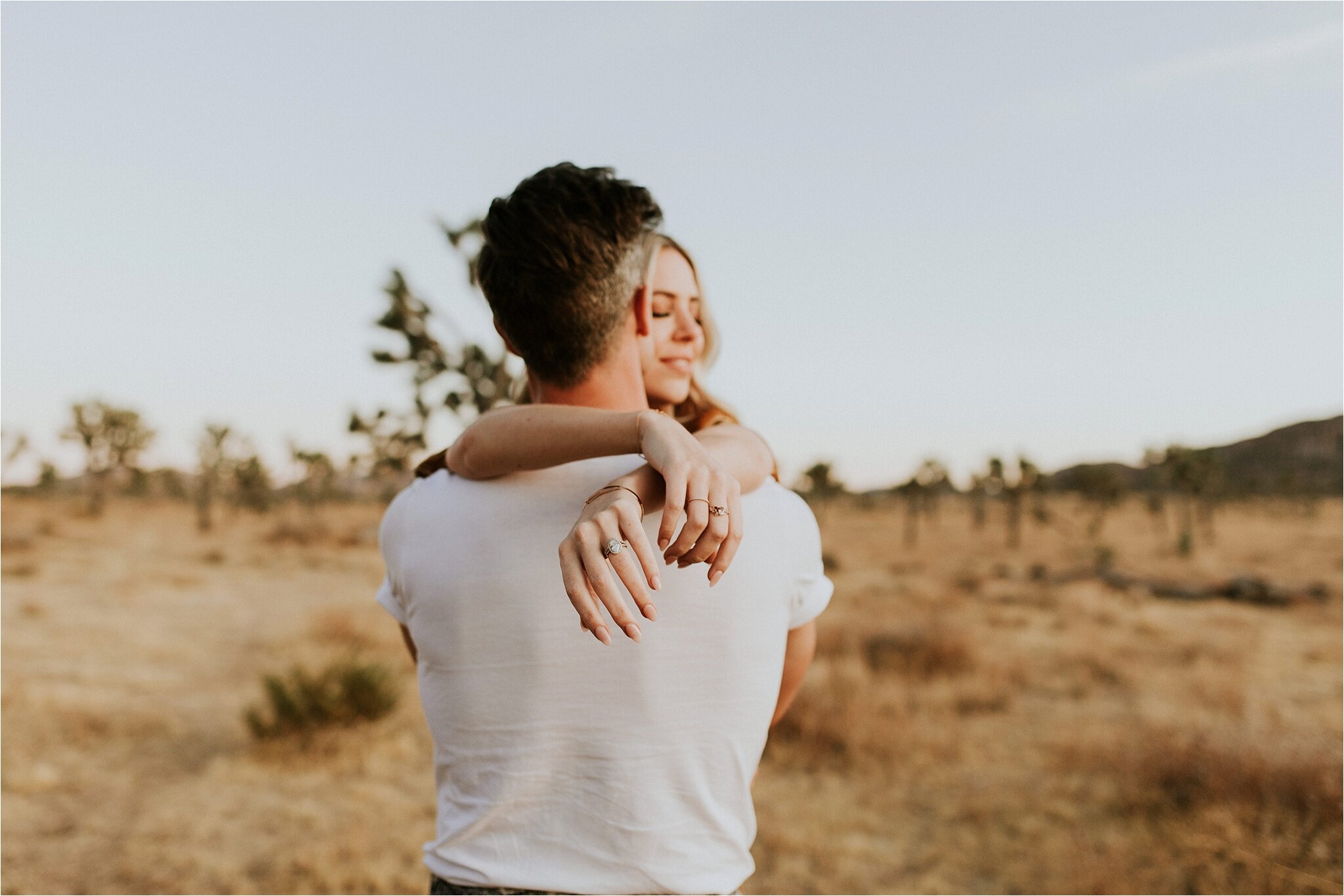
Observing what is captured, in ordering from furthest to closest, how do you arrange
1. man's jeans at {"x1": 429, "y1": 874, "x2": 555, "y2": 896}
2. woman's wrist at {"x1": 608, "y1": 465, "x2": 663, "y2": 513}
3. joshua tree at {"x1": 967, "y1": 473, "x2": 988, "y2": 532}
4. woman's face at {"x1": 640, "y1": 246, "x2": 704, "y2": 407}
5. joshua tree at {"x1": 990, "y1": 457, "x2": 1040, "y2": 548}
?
1. joshua tree at {"x1": 967, "y1": 473, "x2": 988, "y2": 532}
2. joshua tree at {"x1": 990, "y1": 457, "x2": 1040, "y2": 548}
3. woman's face at {"x1": 640, "y1": 246, "x2": 704, "y2": 407}
4. man's jeans at {"x1": 429, "y1": 874, "x2": 555, "y2": 896}
5. woman's wrist at {"x1": 608, "y1": 465, "x2": 663, "y2": 513}

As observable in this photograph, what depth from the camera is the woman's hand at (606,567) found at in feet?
3.18

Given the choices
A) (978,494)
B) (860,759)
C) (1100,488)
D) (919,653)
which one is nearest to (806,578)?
(860,759)

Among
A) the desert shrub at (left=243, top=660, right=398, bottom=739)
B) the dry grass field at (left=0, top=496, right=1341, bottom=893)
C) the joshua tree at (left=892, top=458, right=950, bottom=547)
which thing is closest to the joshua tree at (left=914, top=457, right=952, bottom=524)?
the joshua tree at (left=892, top=458, right=950, bottom=547)

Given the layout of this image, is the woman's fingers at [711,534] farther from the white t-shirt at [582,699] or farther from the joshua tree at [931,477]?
the joshua tree at [931,477]

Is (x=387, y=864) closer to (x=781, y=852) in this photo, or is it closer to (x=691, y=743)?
(x=781, y=852)

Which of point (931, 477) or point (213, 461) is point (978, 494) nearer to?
point (931, 477)

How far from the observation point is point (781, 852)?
646cm

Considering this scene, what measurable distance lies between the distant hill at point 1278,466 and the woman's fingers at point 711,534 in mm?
45504

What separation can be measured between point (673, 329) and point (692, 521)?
115 centimetres

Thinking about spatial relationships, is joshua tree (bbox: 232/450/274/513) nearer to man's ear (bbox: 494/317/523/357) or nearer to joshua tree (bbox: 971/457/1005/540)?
joshua tree (bbox: 971/457/1005/540)

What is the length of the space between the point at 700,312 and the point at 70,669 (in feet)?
42.3

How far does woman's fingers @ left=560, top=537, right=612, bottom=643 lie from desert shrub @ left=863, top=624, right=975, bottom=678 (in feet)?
36.4

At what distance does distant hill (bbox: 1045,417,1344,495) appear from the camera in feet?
163

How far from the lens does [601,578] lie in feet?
3.18
